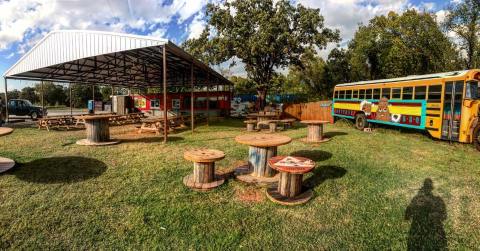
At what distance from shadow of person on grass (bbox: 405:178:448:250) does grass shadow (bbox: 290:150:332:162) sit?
2412 millimetres

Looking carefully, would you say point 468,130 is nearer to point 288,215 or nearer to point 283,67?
point 288,215

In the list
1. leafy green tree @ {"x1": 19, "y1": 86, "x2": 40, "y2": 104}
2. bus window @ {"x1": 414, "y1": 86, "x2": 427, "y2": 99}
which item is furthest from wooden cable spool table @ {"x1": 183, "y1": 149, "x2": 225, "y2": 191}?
leafy green tree @ {"x1": 19, "y1": 86, "x2": 40, "y2": 104}

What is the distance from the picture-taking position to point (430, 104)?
28.7 feet

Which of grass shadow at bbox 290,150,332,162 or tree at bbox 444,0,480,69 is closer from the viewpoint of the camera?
grass shadow at bbox 290,150,332,162

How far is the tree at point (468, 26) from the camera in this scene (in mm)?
17703

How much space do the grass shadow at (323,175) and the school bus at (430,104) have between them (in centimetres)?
519

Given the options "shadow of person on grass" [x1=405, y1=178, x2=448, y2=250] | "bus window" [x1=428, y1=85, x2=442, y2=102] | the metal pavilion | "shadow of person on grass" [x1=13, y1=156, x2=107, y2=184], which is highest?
the metal pavilion

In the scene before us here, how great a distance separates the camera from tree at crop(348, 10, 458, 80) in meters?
→ 20.2

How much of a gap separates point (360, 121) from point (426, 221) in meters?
9.52

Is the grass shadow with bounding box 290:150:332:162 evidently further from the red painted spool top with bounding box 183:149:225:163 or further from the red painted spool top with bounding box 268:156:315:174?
the red painted spool top with bounding box 183:149:225:163

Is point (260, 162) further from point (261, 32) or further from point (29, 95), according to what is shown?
point (29, 95)

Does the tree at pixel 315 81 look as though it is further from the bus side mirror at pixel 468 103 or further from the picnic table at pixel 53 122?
the picnic table at pixel 53 122

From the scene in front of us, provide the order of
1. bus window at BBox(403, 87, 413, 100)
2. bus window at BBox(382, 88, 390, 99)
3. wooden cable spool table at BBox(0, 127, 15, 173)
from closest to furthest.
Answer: wooden cable spool table at BBox(0, 127, 15, 173) → bus window at BBox(403, 87, 413, 100) → bus window at BBox(382, 88, 390, 99)

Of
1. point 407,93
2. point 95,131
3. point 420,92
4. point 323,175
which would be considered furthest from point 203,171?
point 407,93
